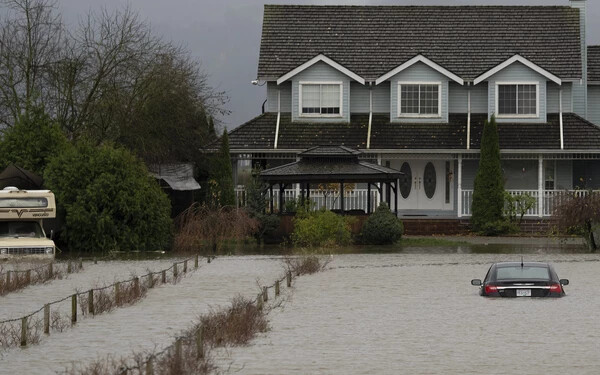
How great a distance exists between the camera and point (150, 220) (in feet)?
158

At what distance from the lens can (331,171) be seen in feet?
163

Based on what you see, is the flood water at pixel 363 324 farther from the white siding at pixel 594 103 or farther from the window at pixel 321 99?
the white siding at pixel 594 103

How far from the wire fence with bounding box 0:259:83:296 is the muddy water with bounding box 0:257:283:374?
43 cm

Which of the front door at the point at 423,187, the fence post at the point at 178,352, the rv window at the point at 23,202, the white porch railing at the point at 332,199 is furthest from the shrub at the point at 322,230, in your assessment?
the fence post at the point at 178,352

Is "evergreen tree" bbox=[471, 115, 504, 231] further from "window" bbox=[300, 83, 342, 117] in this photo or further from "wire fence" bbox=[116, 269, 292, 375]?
"wire fence" bbox=[116, 269, 292, 375]

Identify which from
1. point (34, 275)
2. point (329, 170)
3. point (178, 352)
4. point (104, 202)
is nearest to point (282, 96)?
point (329, 170)

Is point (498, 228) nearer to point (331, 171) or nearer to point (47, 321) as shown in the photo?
point (331, 171)

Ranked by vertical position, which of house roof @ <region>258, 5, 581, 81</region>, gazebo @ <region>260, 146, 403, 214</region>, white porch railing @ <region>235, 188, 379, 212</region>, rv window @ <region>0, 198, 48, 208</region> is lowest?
rv window @ <region>0, 198, 48, 208</region>

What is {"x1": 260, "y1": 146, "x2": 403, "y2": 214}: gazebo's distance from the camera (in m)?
49.3

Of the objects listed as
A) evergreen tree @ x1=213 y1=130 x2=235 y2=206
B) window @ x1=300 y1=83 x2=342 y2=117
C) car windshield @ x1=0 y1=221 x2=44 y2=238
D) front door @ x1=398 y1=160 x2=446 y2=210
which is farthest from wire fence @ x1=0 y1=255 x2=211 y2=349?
front door @ x1=398 y1=160 x2=446 y2=210

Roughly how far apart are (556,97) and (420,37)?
6515 millimetres

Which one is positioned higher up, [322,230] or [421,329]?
[322,230]

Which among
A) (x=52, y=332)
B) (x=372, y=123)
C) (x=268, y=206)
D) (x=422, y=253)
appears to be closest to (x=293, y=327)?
(x=52, y=332)

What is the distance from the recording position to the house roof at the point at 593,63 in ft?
198
